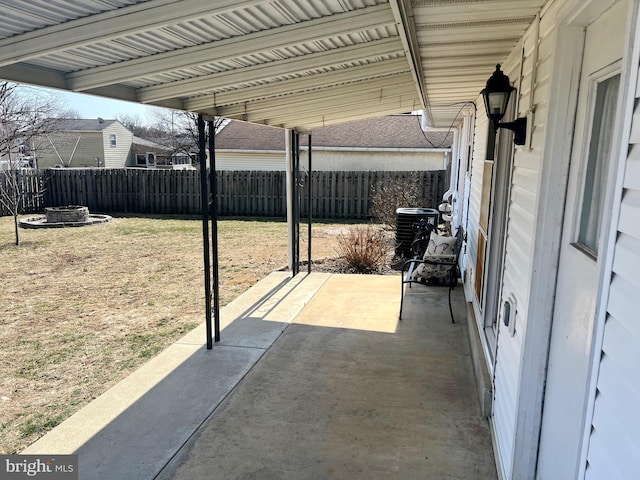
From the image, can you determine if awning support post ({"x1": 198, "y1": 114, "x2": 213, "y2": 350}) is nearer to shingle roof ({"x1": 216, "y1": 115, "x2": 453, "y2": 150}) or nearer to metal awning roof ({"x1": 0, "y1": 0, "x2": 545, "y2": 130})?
metal awning roof ({"x1": 0, "y1": 0, "x2": 545, "y2": 130})

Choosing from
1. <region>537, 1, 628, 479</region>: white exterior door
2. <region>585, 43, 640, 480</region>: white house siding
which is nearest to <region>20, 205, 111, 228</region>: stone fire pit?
<region>537, 1, 628, 479</region>: white exterior door

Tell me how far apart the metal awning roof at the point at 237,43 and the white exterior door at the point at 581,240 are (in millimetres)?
776

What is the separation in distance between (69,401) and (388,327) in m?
3.08

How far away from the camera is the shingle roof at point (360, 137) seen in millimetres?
18531

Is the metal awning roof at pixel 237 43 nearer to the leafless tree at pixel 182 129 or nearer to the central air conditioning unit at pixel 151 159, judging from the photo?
the leafless tree at pixel 182 129

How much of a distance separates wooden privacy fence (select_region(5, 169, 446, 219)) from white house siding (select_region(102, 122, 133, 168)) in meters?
18.0

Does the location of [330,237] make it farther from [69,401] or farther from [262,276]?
[69,401]

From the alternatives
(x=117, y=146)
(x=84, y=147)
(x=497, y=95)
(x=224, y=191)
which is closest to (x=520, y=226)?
(x=497, y=95)

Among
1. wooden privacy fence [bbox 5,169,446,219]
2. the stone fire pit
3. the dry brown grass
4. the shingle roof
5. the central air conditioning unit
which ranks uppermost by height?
the shingle roof

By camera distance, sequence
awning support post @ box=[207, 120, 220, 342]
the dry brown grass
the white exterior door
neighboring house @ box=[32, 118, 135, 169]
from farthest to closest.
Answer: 1. neighboring house @ box=[32, 118, 135, 169]
2. awning support post @ box=[207, 120, 220, 342]
3. the dry brown grass
4. the white exterior door

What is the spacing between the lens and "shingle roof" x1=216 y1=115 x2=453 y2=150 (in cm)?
1853

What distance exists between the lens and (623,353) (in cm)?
112

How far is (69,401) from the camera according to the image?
11.8 ft

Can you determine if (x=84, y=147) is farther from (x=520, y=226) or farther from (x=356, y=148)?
(x=520, y=226)
